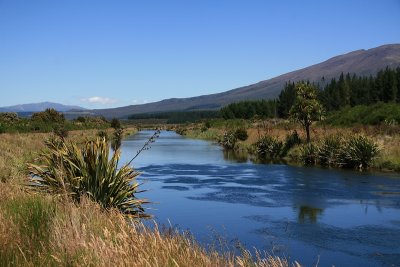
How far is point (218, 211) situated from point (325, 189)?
6.92 metres

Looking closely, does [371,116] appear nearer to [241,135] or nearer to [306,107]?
[241,135]

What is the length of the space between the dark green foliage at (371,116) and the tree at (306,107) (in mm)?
8894

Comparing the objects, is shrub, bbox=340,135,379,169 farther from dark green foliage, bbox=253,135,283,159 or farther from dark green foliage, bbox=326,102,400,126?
dark green foliage, bbox=326,102,400,126

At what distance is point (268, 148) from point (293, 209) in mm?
23069

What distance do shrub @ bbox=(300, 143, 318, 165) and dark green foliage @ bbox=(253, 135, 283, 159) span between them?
4.96 metres

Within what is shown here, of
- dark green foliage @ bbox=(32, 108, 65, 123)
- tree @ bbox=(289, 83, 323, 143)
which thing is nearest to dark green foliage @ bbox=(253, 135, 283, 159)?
tree @ bbox=(289, 83, 323, 143)

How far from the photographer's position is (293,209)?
18094 millimetres

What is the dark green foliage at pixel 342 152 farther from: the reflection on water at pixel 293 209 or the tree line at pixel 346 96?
the tree line at pixel 346 96

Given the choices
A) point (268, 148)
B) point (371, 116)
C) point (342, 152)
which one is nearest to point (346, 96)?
point (371, 116)

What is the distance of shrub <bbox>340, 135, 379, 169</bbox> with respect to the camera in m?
29.1

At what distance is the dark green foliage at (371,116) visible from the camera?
44.4m

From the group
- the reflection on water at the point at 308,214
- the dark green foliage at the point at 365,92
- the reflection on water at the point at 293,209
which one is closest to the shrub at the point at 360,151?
the reflection on water at the point at 293,209

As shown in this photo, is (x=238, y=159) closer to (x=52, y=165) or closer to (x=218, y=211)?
(x=218, y=211)

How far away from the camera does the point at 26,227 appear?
738 centimetres
